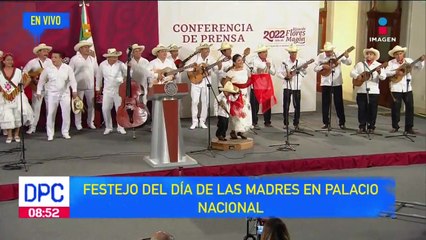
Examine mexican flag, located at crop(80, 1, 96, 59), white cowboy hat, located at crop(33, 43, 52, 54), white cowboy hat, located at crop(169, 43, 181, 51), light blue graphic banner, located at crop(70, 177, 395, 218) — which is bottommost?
light blue graphic banner, located at crop(70, 177, 395, 218)

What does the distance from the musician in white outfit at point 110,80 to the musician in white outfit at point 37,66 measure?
913mm

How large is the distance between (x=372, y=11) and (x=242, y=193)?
9.31m

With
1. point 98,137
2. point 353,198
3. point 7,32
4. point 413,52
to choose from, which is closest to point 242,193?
point 353,198

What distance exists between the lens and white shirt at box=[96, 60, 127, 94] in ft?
29.8

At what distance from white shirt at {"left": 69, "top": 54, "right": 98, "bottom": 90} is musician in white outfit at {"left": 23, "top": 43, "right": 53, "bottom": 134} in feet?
1.64

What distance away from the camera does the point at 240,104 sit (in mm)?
7766

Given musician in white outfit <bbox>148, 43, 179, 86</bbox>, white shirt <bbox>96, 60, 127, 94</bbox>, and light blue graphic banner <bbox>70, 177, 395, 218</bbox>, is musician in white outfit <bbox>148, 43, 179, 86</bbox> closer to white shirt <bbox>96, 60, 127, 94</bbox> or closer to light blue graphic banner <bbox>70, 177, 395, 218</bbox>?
white shirt <bbox>96, 60, 127, 94</bbox>

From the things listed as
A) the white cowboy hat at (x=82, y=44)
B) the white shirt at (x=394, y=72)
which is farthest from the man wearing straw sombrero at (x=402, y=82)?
the white cowboy hat at (x=82, y=44)

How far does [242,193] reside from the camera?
4656 mm

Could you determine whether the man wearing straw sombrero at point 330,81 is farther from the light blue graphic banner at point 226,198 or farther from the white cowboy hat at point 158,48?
the light blue graphic banner at point 226,198

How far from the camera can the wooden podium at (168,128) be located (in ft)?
22.8

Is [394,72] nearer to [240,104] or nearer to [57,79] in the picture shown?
[240,104]

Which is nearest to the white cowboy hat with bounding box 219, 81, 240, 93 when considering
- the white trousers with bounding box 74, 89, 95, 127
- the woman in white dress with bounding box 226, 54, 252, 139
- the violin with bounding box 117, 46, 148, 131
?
the woman in white dress with bounding box 226, 54, 252, 139

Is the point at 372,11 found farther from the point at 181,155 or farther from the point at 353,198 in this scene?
the point at 353,198
